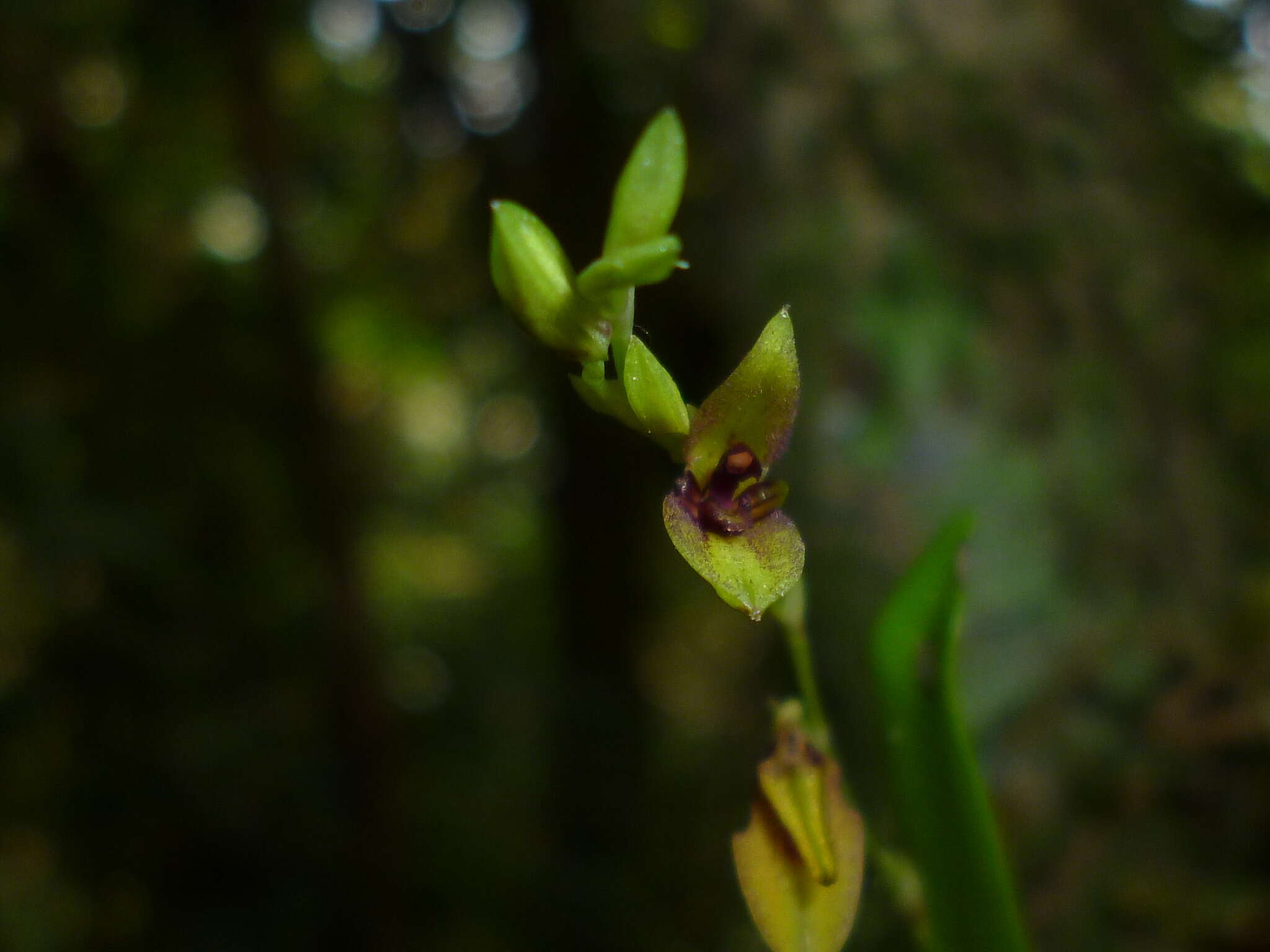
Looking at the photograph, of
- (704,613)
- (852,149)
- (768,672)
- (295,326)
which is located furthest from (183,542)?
(704,613)

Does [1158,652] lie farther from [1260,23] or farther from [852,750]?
[1260,23]

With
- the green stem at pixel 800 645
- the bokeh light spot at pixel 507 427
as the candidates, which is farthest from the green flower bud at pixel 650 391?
the bokeh light spot at pixel 507 427

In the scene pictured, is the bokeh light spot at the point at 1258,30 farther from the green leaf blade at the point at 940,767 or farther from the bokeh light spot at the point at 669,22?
the green leaf blade at the point at 940,767

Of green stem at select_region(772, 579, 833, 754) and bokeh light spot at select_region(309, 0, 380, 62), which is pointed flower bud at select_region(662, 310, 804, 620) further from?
bokeh light spot at select_region(309, 0, 380, 62)

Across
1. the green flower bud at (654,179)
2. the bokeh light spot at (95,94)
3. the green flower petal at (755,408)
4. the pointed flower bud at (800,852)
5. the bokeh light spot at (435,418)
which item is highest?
the green flower bud at (654,179)

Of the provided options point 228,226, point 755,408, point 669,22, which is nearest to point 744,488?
point 755,408

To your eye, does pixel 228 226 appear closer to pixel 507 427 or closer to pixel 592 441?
pixel 592 441
